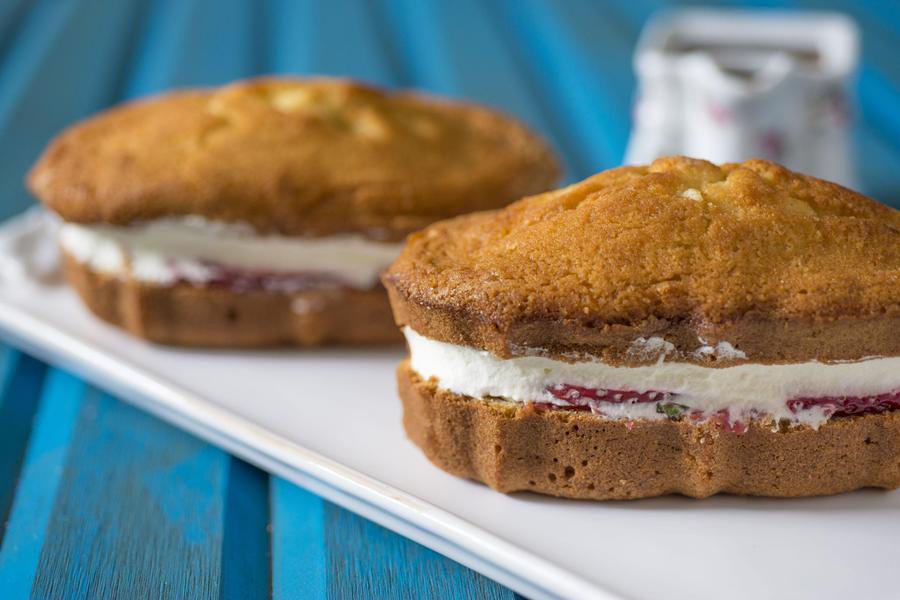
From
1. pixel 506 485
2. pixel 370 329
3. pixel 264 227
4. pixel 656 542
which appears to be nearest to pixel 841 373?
pixel 656 542

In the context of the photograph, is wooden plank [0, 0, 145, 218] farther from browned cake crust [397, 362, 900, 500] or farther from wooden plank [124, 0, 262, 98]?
browned cake crust [397, 362, 900, 500]

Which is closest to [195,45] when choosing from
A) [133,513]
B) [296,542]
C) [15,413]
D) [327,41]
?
[327,41]

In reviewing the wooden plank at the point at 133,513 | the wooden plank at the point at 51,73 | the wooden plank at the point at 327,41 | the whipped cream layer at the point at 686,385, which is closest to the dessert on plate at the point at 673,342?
the whipped cream layer at the point at 686,385

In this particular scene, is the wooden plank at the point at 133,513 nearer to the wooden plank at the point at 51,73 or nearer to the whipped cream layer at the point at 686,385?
the whipped cream layer at the point at 686,385

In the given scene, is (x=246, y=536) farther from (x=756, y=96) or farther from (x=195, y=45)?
(x=195, y=45)

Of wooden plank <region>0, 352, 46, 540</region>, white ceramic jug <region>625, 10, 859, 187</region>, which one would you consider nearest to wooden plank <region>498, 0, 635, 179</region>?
white ceramic jug <region>625, 10, 859, 187</region>

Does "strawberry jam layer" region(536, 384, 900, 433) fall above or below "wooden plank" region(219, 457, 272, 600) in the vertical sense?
above
